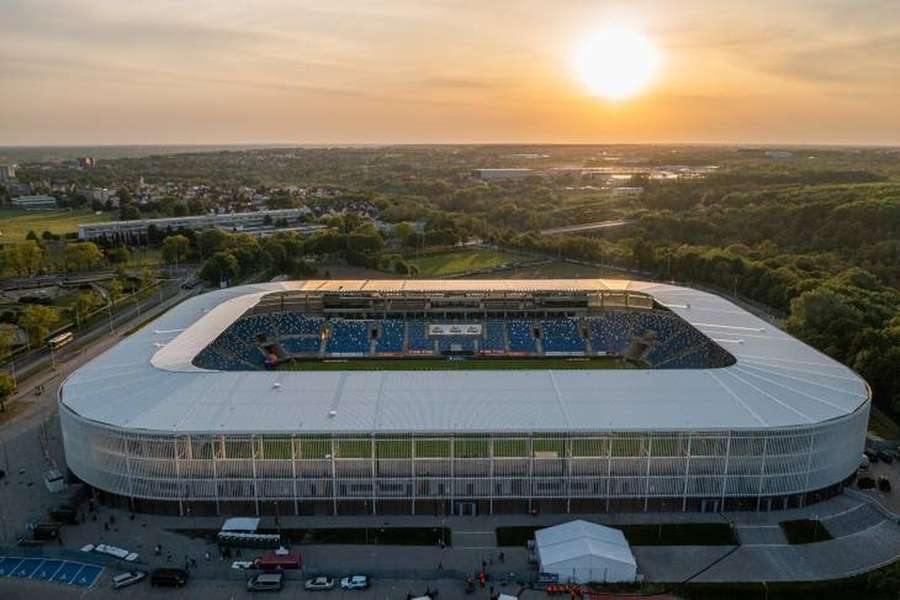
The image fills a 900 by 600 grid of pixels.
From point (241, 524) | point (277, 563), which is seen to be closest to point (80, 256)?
point (241, 524)

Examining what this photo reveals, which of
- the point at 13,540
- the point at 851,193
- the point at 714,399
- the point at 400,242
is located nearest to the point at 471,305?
the point at 714,399

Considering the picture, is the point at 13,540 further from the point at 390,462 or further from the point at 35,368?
the point at 35,368

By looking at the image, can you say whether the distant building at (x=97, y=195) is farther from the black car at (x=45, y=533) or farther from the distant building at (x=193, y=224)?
the black car at (x=45, y=533)

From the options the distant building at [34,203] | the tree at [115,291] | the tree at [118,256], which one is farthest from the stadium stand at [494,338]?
the distant building at [34,203]

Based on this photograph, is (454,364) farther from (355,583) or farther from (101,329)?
(101,329)

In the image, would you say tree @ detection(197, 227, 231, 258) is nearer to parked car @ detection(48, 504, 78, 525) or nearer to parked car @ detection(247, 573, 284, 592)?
parked car @ detection(48, 504, 78, 525)

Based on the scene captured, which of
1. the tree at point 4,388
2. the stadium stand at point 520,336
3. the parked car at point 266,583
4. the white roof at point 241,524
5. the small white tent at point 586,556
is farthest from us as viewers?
the stadium stand at point 520,336
